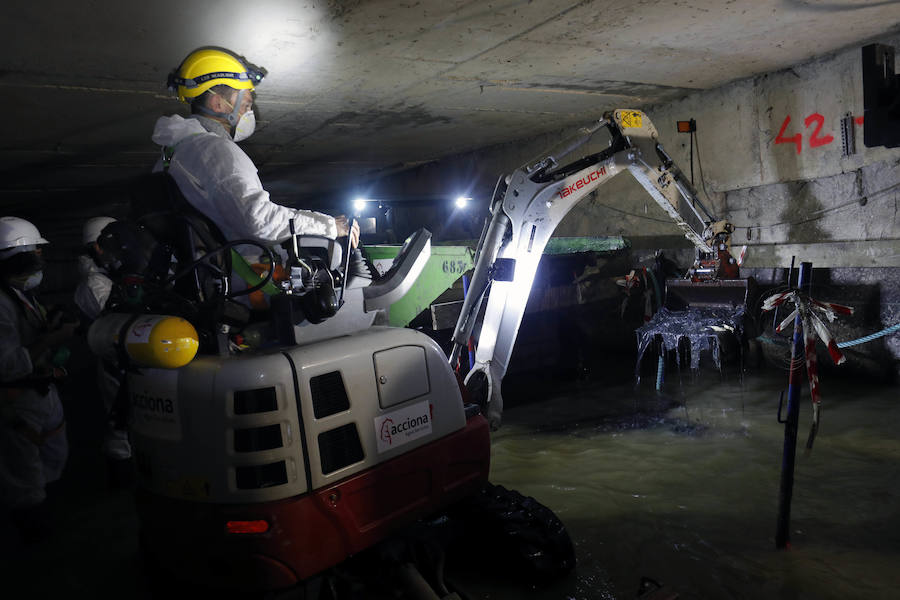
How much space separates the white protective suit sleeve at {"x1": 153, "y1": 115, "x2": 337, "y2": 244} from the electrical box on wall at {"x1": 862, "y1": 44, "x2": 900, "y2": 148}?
3.07m

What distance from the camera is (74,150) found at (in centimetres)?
828

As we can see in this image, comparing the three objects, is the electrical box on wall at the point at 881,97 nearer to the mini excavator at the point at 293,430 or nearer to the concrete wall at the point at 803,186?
the mini excavator at the point at 293,430

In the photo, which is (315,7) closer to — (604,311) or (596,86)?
(596,86)

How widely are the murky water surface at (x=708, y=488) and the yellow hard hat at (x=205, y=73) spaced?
3054 millimetres

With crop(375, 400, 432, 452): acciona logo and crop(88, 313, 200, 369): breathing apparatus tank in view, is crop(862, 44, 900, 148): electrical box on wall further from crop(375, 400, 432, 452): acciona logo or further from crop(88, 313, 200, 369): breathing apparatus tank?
crop(88, 313, 200, 369): breathing apparatus tank

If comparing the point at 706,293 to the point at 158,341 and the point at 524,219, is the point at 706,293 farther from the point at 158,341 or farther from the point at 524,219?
the point at 158,341

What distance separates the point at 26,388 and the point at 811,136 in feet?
27.0

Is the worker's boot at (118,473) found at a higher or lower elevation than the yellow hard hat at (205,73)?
lower

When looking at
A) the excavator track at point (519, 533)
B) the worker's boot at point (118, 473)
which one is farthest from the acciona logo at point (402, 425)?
the worker's boot at point (118, 473)

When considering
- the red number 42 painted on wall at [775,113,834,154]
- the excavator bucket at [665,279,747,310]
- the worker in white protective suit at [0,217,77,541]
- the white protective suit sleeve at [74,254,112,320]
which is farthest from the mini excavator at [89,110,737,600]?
the red number 42 painted on wall at [775,113,834,154]

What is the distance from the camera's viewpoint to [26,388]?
4.25 meters

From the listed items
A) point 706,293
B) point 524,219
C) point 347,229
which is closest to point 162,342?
point 347,229

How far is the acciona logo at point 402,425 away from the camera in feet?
9.11

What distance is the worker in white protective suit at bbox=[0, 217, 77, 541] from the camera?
4.14 metres
